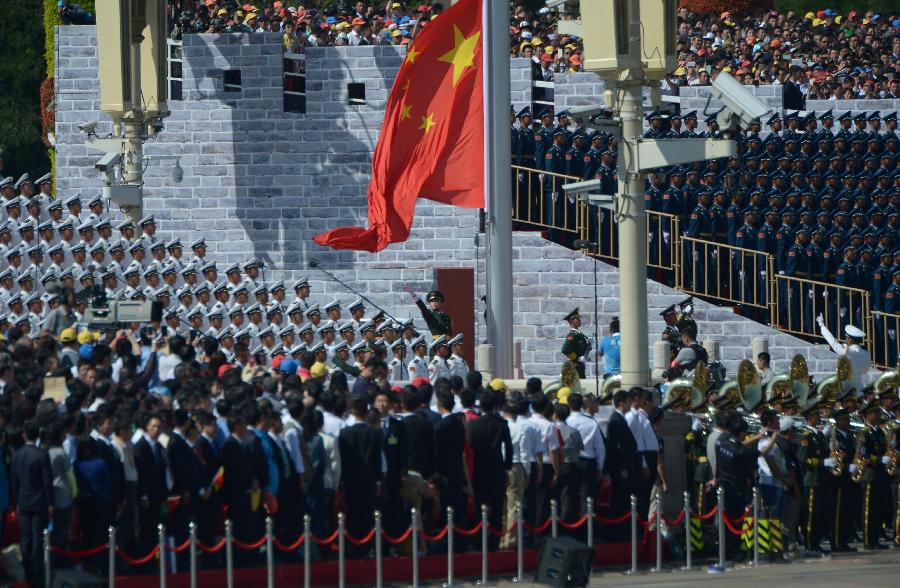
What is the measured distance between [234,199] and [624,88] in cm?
1091

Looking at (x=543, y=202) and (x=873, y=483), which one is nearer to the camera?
(x=873, y=483)

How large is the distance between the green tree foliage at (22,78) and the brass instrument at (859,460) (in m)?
31.7

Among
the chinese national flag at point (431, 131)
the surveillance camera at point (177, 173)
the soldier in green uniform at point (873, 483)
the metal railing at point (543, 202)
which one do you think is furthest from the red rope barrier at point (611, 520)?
the surveillance camera at point (177, 173)

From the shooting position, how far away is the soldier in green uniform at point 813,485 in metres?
20.9

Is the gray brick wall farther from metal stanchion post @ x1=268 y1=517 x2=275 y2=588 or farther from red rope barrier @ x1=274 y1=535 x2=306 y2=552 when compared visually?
metal stanchion post @ x1=268 y1=517 x2=275 y2=588

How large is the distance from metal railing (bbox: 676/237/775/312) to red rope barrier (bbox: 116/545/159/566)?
45.7ft

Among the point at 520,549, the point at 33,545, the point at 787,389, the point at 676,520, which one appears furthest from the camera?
the point at 787,389

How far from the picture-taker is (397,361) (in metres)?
26.2

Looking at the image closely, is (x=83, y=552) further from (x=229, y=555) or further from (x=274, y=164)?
(x=274, y=164)

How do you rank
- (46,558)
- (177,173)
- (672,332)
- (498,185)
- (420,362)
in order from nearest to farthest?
(46,558) < (498,185) < (420,362) < (672,332) < (177,173)

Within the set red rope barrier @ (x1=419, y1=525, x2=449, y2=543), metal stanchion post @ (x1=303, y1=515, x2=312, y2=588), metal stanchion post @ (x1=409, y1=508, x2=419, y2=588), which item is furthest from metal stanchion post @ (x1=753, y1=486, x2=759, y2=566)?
metal stanchion post @ (x1=303, y1=515, x2=312, y2=588)

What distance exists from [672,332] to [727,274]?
137 inches

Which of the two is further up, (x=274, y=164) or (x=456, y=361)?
(x=274, y=164)

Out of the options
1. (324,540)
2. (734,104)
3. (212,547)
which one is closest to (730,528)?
(324,540)
